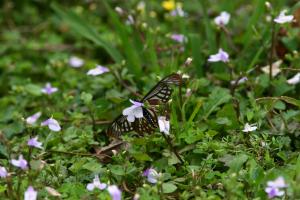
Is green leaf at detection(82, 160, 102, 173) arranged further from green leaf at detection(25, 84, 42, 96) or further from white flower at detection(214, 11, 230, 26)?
white flower at detection(214, 11, 230, 26)

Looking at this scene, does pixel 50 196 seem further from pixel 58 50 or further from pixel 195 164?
pixel 58 50

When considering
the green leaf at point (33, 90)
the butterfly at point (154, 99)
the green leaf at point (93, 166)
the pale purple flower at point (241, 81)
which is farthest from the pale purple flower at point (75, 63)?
the green leaf at point (93, 166)

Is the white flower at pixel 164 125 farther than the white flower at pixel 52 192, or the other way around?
the white flower at pixel 164 125

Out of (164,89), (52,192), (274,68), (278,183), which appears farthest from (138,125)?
(274,68)

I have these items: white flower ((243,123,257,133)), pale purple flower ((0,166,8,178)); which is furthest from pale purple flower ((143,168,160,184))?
pale purple flower ((0,166,8,178))

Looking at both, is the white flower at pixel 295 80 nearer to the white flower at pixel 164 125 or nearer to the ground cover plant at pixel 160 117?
the ground cover plant at pixel 160 117

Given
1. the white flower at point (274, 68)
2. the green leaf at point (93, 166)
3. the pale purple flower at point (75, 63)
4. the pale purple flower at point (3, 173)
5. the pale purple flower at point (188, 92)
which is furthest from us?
the pale purple flower at point (75, 63)
